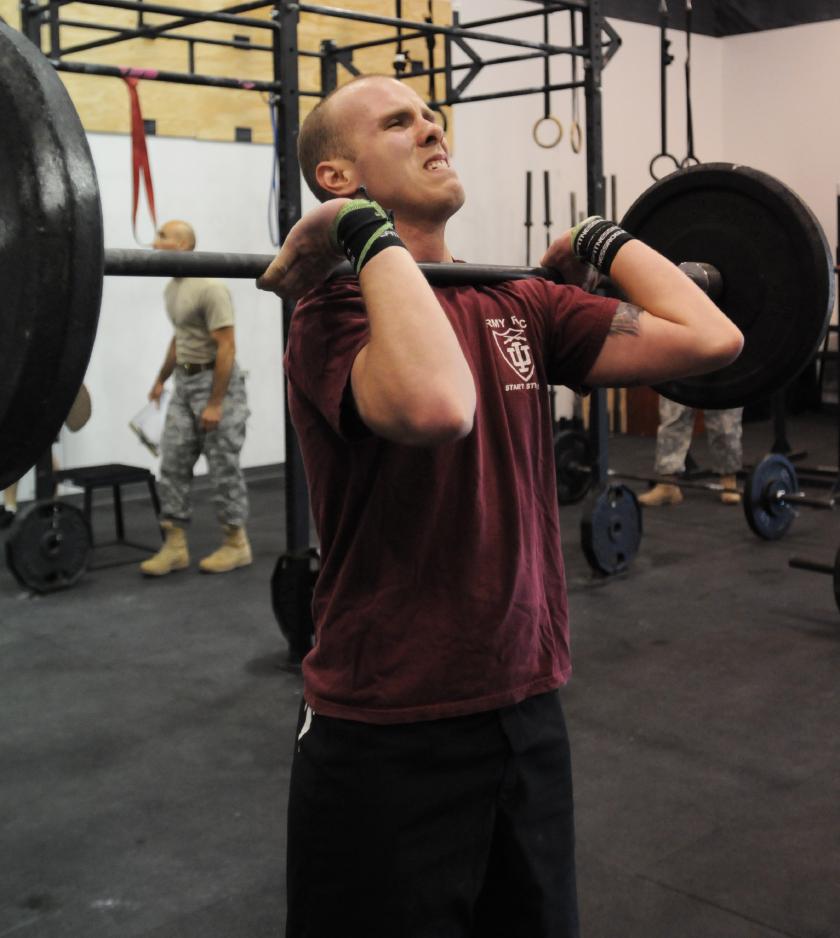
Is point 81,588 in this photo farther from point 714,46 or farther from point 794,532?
point 714,46

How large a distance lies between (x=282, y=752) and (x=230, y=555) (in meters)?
1.89

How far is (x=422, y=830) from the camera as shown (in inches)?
45.4

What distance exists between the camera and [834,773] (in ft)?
8.25

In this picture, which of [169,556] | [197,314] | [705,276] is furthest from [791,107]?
[705,276]

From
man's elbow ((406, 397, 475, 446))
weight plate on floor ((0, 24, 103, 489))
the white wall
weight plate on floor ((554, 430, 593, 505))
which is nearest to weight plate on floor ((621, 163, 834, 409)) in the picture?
man's elbow ((406, 397, 475, 446))

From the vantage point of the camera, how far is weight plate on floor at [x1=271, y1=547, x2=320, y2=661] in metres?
3.29

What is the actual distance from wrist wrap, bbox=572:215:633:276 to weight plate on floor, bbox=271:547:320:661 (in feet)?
6.41

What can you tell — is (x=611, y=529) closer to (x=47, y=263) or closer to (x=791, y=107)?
(x=47, y=263)

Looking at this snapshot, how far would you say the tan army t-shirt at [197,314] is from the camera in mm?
4223

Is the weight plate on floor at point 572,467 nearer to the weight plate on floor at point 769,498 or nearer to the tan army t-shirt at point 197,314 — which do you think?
the weight plate on floor at point 769,498

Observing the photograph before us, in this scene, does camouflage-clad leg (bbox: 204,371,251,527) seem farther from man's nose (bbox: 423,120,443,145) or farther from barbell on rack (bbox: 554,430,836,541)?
man's nose (bbox: 423,120,443,145)

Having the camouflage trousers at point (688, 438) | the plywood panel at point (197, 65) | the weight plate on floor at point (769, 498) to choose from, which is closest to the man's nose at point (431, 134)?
the weight plate on floor at point (769, 498)

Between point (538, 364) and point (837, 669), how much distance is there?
2.25m

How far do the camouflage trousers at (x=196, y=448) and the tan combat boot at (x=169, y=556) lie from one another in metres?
0.05
